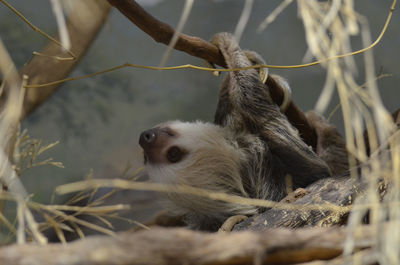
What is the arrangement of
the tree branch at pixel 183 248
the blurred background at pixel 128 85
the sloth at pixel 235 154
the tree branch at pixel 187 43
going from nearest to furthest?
the tree branch at pixel 183 248, the tree branch at pixel 187 43, the sloth at pixel 235 154, the blurred background at pixel 128 85

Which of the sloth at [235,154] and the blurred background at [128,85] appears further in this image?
the blurred background at [128,85]

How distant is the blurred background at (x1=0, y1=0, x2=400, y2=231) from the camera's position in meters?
5.38

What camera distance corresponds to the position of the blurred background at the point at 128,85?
5375 millimetres

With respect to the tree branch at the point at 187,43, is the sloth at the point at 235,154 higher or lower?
lower

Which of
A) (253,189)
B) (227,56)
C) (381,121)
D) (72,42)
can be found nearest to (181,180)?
(253,189)

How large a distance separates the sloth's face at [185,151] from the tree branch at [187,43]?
51 centimetres

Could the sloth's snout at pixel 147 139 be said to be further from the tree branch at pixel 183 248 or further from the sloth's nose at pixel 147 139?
the tree branch at pixel 183 248

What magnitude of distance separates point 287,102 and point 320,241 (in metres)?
1.93

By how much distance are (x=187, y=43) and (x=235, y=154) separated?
94cm

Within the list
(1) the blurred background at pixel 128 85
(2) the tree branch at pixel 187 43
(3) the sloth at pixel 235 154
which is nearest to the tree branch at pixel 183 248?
(2) the tree branch at pixel 187 43

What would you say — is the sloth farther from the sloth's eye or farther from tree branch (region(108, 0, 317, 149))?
tree branch (region(108, 0, 317, 149))

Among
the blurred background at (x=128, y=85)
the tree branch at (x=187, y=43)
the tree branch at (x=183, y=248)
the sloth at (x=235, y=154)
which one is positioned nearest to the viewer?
the tree branch at (x=183, y=248)

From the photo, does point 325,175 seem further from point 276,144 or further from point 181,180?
point 181,180

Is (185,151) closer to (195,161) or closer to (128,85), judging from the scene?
(195,161)
